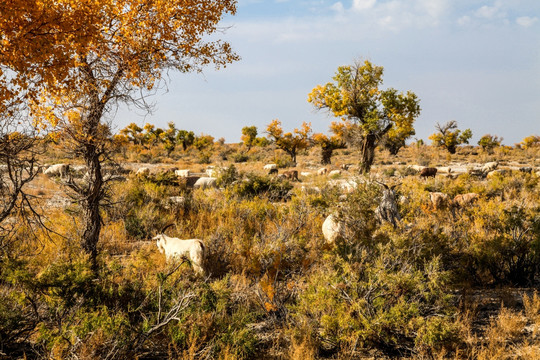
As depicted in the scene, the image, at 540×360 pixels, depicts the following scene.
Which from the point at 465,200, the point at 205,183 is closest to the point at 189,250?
the point at 205,183

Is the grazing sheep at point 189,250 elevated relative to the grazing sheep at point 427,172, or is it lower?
lower

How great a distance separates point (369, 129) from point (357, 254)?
13739mm

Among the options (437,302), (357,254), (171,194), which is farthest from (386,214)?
(171,194)

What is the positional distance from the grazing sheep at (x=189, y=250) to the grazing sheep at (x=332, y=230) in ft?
8.64

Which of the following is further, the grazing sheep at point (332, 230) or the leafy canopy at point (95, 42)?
the grazing sheep at point (332, 230)

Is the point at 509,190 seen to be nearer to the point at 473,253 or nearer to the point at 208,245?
the point at 473,253

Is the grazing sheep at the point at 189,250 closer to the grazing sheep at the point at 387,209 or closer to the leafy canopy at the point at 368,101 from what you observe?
the grazing sheep at the point at 387,209

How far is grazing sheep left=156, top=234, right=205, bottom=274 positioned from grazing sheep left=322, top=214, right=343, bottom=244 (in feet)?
8.64

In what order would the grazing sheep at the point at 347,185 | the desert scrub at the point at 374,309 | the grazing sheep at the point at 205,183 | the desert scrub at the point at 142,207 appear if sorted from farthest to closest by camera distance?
the grazing sheep at the point at 205,183 → the desert scrub at the point at 142,207 → the grazing sheep at the point at 347,185 → the desert scrub at the point at 374,309

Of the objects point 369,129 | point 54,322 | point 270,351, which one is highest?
point 369,129

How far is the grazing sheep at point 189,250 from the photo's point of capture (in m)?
5.35

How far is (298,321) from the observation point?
166 inches

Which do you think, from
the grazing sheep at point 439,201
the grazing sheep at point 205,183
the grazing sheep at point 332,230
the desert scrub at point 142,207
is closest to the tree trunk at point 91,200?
the desert scrub at point 142,207

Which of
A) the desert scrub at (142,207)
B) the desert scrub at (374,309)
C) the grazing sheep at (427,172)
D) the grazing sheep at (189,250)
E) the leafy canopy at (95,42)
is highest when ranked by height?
the leafy canopy at (95,42)
